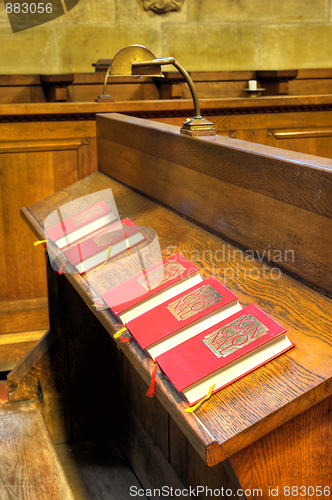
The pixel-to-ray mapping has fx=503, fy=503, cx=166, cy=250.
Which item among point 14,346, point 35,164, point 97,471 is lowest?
point 97,471

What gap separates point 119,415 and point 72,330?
523 mm

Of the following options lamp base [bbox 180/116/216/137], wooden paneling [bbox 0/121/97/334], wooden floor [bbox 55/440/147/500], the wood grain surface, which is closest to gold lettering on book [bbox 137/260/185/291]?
lamp base [bbox 180/116/216/137]

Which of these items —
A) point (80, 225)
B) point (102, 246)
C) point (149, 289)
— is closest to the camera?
point (149, 289)

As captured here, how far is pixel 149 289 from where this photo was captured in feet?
4.41

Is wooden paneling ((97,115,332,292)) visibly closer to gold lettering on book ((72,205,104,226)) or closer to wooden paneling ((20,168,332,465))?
wooden paneling ((20,168,332,465))

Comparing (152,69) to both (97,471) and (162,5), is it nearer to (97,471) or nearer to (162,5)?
(97,471)

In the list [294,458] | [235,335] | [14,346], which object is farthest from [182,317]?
[14,346]

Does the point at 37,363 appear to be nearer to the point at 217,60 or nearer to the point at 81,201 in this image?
the point at 81,201

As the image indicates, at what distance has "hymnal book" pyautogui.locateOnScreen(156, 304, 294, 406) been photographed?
1014mm

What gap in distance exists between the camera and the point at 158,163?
2.11 metres

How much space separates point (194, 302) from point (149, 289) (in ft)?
0.55

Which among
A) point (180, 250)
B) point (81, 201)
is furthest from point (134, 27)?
point (180, 250)

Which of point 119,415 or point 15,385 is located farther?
point 119,415

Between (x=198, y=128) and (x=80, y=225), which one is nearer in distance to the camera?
(x=198, y=128)
